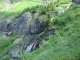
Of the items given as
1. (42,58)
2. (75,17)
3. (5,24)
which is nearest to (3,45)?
(5,24)

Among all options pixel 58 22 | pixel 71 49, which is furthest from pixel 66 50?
pixel 58 22

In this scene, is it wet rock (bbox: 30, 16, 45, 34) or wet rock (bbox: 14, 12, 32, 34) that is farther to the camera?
wet rock (bbox: 14, 12, 32, 34)

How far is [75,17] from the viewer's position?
58.2 metres

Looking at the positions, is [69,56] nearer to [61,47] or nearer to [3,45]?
[61,47]

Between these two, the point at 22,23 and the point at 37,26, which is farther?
the point at 22,23

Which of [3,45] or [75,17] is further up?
[75,17]

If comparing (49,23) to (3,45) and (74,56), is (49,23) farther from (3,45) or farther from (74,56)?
(3,45)

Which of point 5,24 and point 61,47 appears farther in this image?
point 5,24

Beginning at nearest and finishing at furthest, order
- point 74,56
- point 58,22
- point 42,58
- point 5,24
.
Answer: point 74,56, point 42,58, point 58,22, point 5,24

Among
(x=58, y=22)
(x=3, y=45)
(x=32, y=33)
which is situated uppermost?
(x=58, y=22)

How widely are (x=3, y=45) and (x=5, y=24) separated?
4567cm

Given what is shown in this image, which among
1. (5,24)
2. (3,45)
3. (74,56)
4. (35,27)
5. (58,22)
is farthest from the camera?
(5,24)

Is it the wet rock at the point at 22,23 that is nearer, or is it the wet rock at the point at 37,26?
the wet rock at the point at 37,26

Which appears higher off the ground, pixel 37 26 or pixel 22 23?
pixel 37 26
